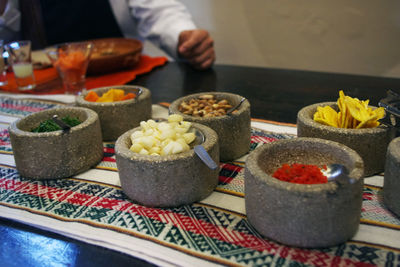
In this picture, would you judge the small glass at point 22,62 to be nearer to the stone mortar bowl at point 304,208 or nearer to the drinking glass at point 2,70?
the drinking glass at point 2,70

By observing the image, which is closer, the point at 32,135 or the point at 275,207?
the point at 275,207

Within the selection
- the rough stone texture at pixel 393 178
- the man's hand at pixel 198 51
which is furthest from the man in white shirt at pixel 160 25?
the rough stone texture at pixel 393 178

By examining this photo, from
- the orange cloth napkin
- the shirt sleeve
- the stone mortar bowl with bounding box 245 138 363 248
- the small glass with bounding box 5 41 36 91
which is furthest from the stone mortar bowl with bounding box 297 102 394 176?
the shirt sleeve

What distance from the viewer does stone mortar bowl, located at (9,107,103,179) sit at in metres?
0.94

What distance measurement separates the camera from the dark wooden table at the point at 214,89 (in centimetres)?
69

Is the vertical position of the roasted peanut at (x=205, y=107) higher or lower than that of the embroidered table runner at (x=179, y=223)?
higher

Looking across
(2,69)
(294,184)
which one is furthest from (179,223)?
(2,69)

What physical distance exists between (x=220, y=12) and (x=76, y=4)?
39.6 inches

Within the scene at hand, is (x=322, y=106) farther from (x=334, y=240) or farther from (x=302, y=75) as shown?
(x=302, y=75)

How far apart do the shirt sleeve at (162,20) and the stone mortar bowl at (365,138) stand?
1369 millimetres

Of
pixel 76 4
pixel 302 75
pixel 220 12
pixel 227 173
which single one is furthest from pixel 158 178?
pixel 220 12

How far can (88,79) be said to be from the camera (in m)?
1.77

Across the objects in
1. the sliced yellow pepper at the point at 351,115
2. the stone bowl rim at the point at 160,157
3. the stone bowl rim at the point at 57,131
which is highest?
the sliced yellow pepper at the point at 351,115

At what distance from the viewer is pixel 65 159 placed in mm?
967
